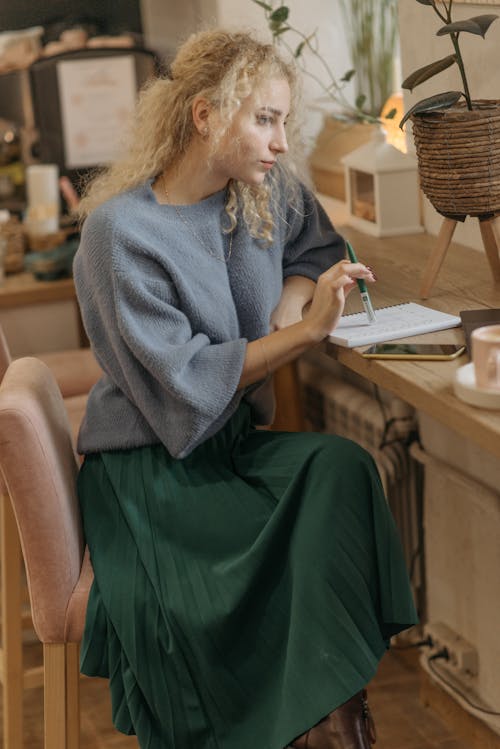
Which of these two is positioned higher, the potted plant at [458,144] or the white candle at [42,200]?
the potted plant at [458,144]

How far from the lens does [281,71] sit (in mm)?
1820

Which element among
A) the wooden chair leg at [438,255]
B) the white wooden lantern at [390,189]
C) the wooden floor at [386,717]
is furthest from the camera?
the white wooden lantern at [390,189]

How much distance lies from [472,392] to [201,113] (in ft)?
2.21

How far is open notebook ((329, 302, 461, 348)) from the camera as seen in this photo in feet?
5.55

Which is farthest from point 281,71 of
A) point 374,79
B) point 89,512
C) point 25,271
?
point 25,271

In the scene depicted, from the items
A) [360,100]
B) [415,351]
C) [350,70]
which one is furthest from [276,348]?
[350,70]

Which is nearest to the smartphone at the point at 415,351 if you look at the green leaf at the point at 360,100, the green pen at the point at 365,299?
the green pen at the point at 365,299

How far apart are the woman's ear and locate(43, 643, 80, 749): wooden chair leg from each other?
30.9 inches

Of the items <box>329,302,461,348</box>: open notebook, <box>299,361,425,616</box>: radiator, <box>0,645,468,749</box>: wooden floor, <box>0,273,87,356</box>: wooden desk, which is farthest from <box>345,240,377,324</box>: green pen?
<box>0,273,87,356</box>: wooden desk

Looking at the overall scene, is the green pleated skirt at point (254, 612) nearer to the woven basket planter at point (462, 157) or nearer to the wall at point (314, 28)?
the woven basket planter at point (462, 157)

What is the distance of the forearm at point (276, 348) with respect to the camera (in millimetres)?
1740

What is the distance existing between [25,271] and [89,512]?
182 centimetres

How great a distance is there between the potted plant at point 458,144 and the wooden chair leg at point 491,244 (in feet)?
0.07

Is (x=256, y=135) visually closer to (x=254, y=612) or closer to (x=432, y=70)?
(x=432, y=70)
